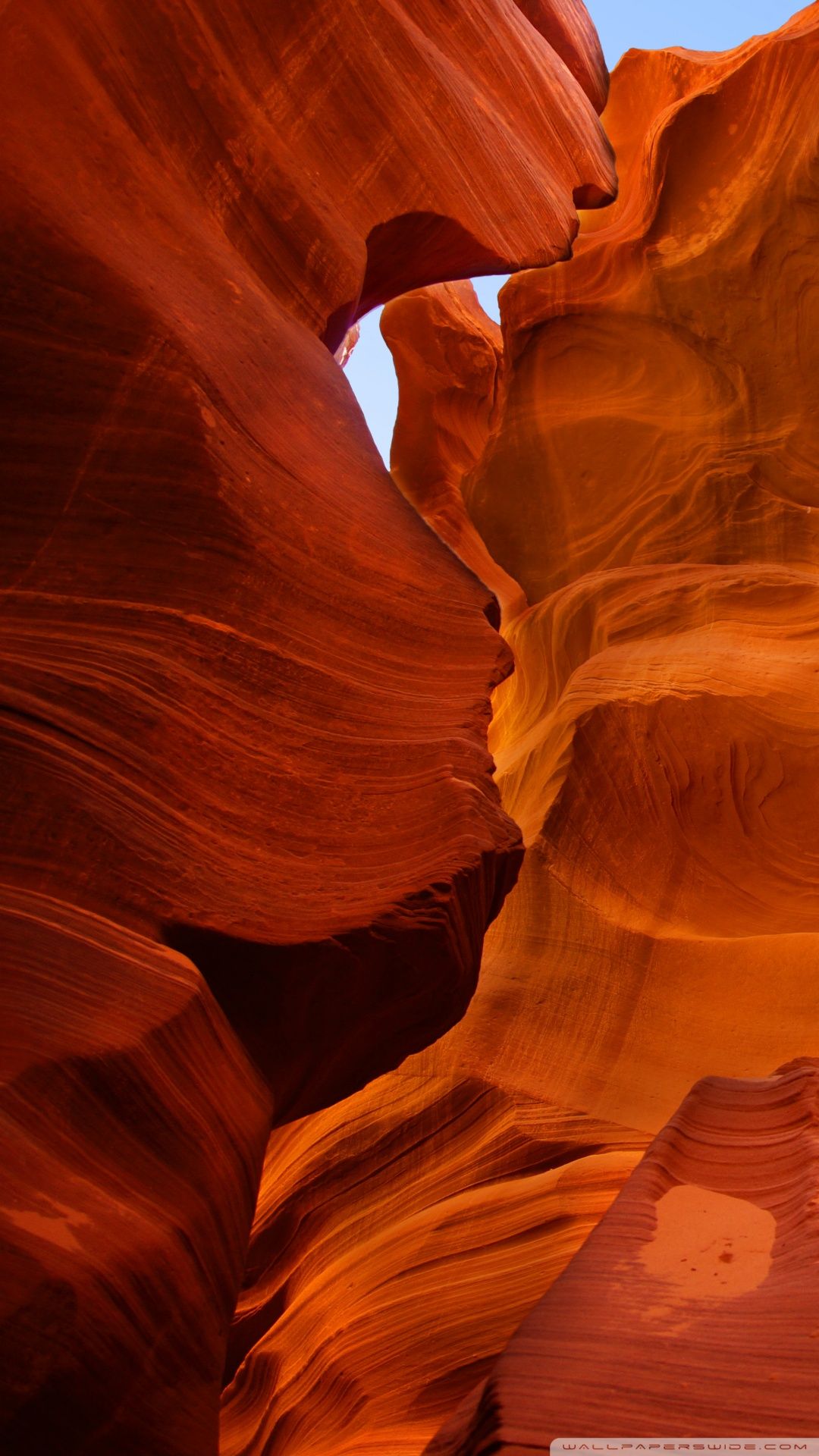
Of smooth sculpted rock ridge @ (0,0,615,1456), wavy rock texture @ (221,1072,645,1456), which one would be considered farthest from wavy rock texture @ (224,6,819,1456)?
smooth sculpted rock ridge @ (0,0,615,1456)

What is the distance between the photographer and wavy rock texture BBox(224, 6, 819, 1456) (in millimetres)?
4680

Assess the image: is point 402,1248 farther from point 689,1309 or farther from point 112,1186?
point 112,1186

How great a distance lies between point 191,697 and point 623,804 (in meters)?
3.10

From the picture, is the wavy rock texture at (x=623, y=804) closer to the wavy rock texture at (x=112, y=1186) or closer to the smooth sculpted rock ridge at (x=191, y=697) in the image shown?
the wavy rock texture at (x=112, y=1186)

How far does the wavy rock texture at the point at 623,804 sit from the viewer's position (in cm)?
468

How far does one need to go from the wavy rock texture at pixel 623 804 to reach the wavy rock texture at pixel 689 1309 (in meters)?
0.02

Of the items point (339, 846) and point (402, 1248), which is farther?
point (402, 1248)

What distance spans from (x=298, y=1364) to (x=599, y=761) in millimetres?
2717

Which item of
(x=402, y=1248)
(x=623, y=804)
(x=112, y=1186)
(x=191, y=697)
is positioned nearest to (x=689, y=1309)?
(x=112, y=1186)

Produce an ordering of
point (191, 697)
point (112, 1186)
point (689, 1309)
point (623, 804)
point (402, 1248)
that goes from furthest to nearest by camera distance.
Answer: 1. point (623, 804)
2. point (402, 1248)
3. point (191, 697)
4. point (689, 1309)
5. point (112, 1186)

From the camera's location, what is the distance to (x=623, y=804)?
19.6 ft

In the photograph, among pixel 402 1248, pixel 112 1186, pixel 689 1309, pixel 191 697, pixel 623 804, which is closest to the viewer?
pixel 112 1186

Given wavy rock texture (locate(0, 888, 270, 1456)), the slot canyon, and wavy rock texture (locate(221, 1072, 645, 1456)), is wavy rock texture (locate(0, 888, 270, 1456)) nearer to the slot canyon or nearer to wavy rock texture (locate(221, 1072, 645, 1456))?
the slot canyon

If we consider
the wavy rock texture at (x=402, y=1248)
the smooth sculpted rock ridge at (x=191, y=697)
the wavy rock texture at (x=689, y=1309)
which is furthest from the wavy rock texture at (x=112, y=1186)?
the wavy rock texture at (x=402, y=1248)
